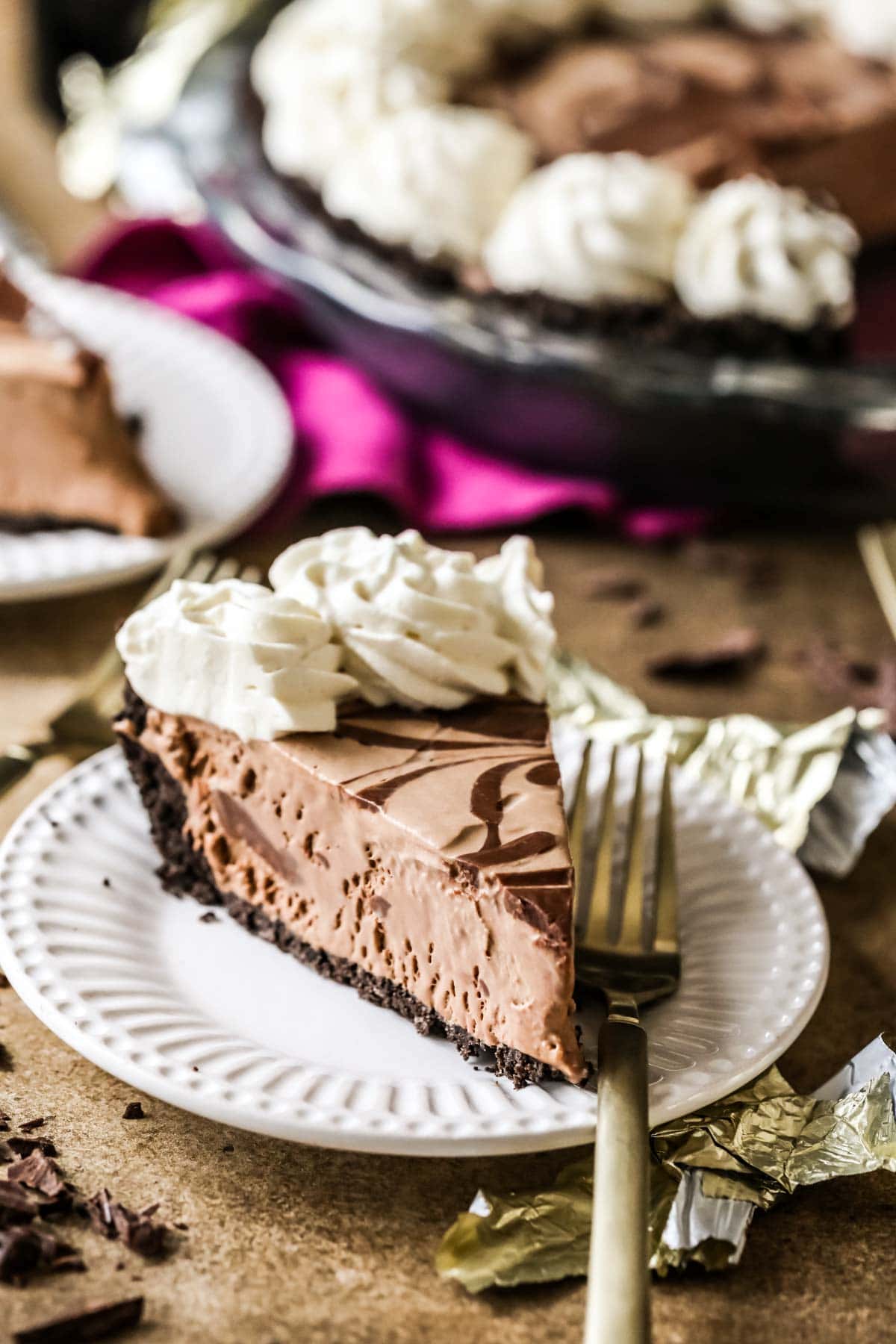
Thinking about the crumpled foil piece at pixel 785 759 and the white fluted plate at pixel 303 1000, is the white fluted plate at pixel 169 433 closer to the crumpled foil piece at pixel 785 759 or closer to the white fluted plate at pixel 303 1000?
the white fluted plate at pixel 303 1000

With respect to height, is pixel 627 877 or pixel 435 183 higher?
pixel 435 183

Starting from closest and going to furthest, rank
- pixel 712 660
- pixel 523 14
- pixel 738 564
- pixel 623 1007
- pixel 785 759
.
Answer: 1. pixel 623 1007
2. pixel 785 759
3. pixel 712 660
4. pixel 738 564
5. pixel 523 14

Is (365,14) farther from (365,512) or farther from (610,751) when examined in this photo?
(610,751)

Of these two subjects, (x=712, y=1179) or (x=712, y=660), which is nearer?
(x=712, y=1179)

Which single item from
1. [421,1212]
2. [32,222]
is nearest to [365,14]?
[32,222]

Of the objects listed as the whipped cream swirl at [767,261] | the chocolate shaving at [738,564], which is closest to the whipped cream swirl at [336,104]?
the whipped cream swirl at [767,261]

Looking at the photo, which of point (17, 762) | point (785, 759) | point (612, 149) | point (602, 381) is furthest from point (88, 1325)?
point (612, 149)

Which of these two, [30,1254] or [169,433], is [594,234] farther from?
[30,1254]
